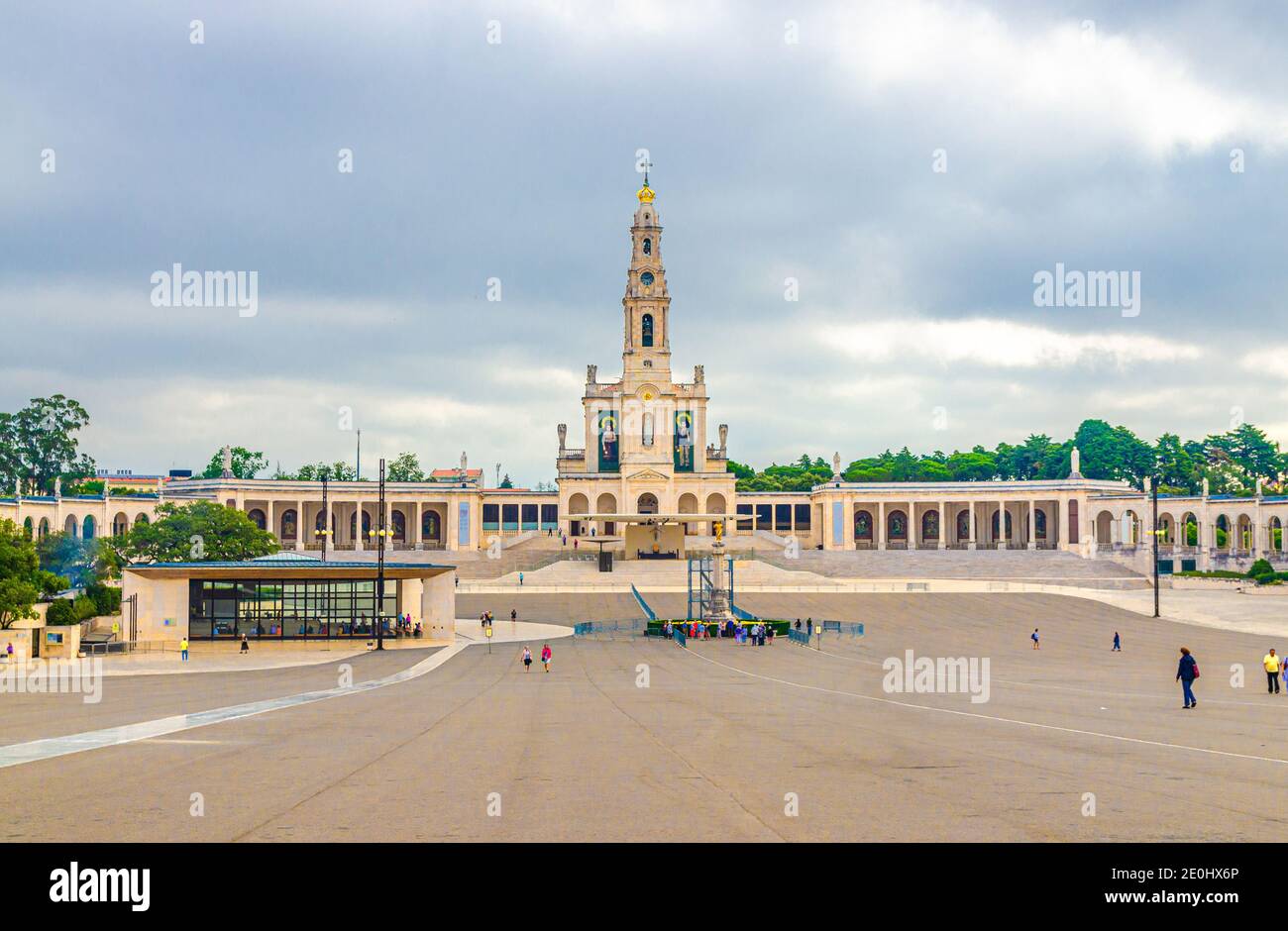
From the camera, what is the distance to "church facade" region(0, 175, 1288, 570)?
117062mm

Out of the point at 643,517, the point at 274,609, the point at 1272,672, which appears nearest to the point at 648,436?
the point at 643,517

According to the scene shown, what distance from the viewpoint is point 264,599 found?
52000 millimetres

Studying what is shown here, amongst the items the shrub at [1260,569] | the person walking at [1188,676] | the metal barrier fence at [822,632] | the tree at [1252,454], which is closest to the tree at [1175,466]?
the tree at [1252,454]

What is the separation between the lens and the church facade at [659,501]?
384 feet

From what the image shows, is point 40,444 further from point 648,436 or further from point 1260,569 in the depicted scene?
point 1260,569

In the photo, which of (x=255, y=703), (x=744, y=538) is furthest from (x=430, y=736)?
(x=744, y=538)

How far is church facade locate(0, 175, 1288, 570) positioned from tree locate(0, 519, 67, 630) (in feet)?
198

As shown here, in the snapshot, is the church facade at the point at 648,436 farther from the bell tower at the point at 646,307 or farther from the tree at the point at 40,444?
the tree at the point at 40,444

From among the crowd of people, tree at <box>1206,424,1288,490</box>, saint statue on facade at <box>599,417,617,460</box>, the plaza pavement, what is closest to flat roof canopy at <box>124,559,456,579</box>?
the crowd of people

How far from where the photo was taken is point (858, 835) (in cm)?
996

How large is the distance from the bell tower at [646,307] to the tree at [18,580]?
3033 inches

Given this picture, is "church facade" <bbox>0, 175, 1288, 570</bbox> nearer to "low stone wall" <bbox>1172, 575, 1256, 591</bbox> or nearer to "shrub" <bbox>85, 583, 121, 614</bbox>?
"low stone wall" <bbox>1172, 575, 1256, 591</bbox>
